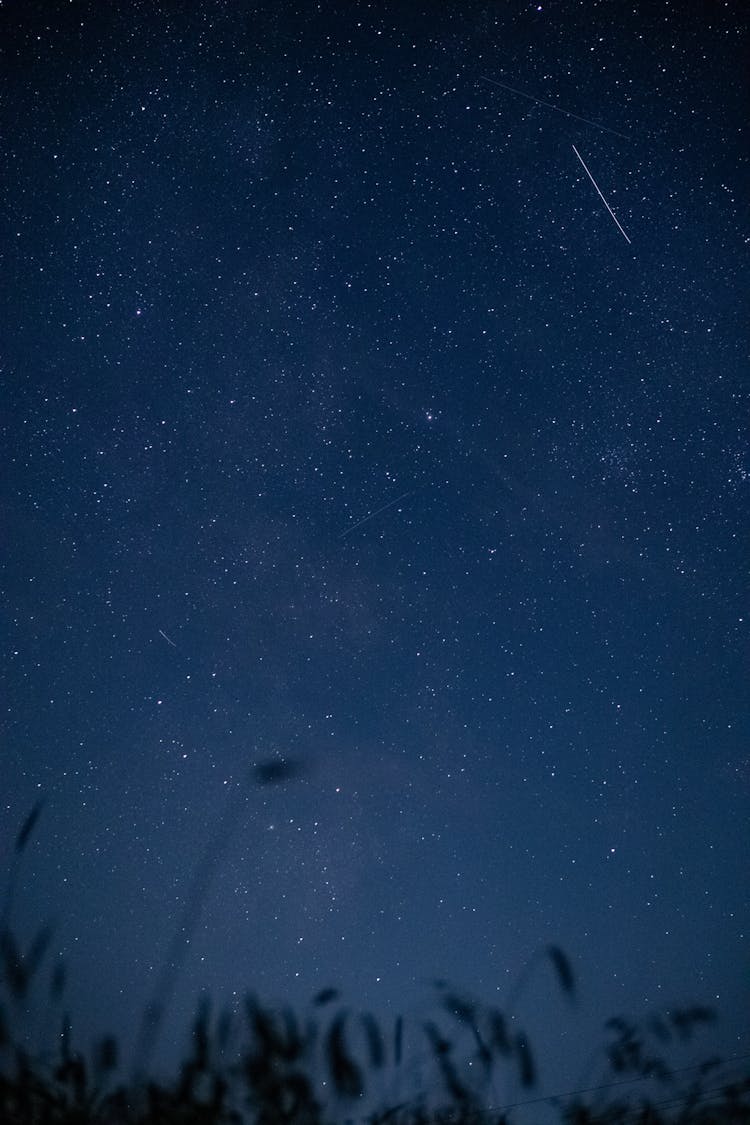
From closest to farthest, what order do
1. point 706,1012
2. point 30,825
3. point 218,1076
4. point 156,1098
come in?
point 156,1098 < point 218,1076 < point 30,825 < point 706,1012

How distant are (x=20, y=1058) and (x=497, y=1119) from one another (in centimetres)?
150

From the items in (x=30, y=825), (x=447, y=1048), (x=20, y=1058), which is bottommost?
(x=447, y=1048)

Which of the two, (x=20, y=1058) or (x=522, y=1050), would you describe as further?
(x=522, y=1050)

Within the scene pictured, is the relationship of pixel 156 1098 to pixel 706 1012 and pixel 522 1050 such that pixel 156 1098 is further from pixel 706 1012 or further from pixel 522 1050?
pixel 706 1012

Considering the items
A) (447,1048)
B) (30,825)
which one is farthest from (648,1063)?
(30,825)

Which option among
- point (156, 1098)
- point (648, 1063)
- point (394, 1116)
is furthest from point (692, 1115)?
point (156, 1098)

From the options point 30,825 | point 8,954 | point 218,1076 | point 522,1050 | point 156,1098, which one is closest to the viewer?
point 156,1098

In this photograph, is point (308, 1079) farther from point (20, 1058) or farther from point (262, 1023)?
point (20, 1058)

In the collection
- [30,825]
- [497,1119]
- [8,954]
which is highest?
[30,825]

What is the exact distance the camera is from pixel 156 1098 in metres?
2.02

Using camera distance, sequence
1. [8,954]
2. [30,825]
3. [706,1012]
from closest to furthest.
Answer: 1. [8,954]
2. [30,825]
3. [706,1012]

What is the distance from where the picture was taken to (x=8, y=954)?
7.70ft

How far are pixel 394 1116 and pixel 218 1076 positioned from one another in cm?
70

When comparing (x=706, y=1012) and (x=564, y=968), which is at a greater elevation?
(x=564, y=968)
